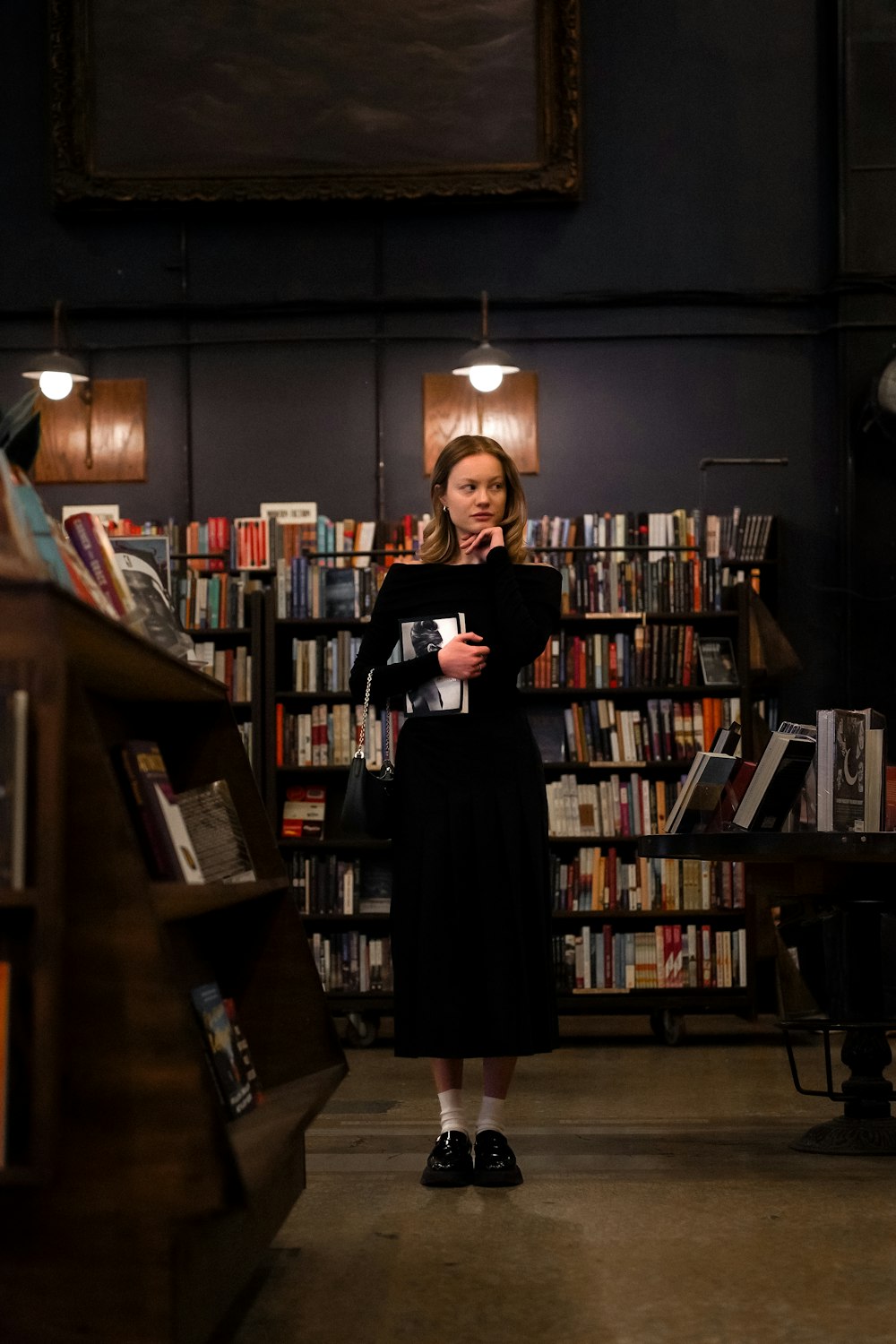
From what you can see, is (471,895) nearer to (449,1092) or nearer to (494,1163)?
(449,1092)

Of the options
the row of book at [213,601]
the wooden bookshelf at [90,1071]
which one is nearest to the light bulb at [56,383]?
the row of book at [213,601]

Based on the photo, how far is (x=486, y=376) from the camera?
738 centimetres

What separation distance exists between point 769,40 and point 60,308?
4.06 meters

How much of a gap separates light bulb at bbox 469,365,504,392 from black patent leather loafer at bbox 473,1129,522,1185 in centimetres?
485

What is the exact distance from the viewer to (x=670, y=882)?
625cm

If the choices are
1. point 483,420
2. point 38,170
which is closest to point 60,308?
point 38,170

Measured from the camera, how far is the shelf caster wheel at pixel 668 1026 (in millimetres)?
5863

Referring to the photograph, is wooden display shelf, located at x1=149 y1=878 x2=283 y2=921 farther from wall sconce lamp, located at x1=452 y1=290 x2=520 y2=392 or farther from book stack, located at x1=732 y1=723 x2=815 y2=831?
wall sconce lamp, located at x1=452 y1=290 x2=520 y2=392

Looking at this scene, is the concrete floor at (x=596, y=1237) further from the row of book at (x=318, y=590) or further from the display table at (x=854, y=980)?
the row of book at (x=318, y=590)

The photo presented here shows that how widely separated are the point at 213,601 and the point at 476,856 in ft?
12.0

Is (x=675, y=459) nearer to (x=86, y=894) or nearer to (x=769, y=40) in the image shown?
(x=769, y=40)

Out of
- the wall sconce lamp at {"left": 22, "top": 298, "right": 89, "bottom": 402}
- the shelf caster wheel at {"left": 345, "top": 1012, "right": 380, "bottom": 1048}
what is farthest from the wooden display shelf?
the wall sconce lamp at {"left": 22, "top": 298, "right": 89, "bottom": 402}

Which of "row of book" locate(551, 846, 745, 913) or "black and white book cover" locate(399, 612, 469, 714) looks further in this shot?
"row of book" locate(551, 846, 745, 913)

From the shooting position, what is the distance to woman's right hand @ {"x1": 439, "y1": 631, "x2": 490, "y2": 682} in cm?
307
